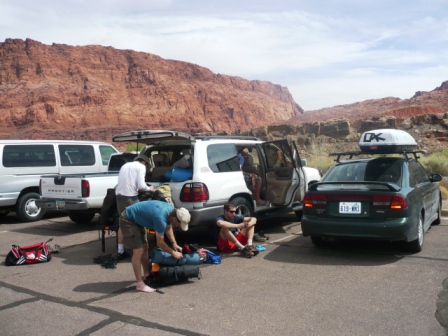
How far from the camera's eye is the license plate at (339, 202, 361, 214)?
263 inches

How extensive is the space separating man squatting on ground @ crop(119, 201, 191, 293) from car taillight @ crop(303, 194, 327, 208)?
235 cm

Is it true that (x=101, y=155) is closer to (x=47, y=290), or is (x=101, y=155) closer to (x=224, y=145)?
(x=224, y=145)

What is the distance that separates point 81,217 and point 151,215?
6.12 meters

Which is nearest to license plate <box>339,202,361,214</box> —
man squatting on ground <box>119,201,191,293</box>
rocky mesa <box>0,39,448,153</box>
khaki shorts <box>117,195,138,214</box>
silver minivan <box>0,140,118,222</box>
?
man squatting on ground <box>119,201,191,293</box>

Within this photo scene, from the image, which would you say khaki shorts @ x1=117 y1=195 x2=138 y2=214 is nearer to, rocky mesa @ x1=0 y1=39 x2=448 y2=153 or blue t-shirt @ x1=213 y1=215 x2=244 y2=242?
blue t-shirt @ x1=213 y1=215 x2=244 y2=242

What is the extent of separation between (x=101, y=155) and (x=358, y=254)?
8.29 m

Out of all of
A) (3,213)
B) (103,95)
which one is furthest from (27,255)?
(103,95)

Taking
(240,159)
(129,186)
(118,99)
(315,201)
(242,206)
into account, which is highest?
(118,99)

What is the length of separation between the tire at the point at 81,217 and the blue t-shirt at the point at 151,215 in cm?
567

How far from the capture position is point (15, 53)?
122062 millimetres

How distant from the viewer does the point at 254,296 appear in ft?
17.5

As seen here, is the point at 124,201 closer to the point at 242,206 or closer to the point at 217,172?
the point at 217,172

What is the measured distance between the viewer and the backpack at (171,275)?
5.81 metres

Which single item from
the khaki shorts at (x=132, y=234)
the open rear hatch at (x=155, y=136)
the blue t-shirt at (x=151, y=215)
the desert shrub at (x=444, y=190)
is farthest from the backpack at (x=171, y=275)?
the desert shrub at (x=444, y=190)
